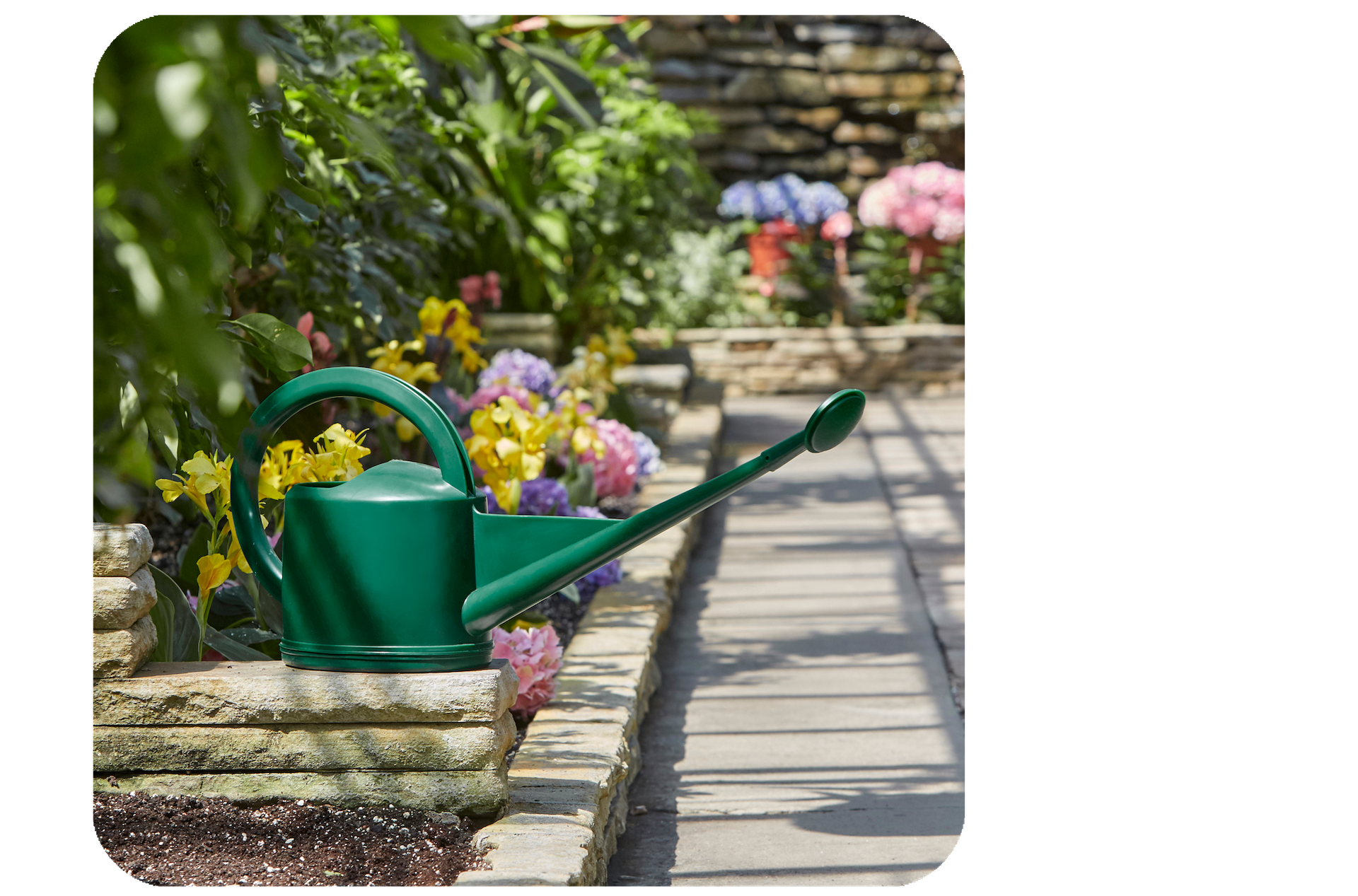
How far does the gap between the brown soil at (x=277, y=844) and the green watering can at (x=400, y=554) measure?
154 millimetres

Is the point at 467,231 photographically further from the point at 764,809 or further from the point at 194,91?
the point at 194,91

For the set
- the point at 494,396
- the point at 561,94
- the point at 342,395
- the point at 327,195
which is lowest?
the point at 494,396

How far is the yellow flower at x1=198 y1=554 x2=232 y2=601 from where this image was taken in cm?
125

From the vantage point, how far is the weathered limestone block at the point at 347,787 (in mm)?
1130

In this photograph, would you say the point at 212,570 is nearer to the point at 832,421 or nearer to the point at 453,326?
the point at 832,421

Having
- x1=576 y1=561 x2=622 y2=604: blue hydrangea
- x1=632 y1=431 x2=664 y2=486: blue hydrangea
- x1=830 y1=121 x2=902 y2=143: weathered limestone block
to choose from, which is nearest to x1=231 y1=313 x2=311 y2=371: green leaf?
x1=576 y1=561 x2=622 y2=604: blue hydrangea

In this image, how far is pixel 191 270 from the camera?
50 centimetres

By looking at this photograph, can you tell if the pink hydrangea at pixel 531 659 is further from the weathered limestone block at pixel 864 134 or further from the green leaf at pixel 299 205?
the weathered limestone block at pixel 864 134

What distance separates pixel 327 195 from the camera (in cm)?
194

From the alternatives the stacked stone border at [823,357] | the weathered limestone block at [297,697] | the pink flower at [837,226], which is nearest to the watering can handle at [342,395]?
the weathered limestone block at [297,697]

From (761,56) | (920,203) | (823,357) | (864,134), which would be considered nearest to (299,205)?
(823,357)

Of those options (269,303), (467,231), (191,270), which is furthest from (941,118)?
(191,270)

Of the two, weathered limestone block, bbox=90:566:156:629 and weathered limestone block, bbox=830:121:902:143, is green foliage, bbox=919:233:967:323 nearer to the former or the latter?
weathered limestone block, bbox=830:121:902:143

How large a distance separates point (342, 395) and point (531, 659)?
2.24 feet
